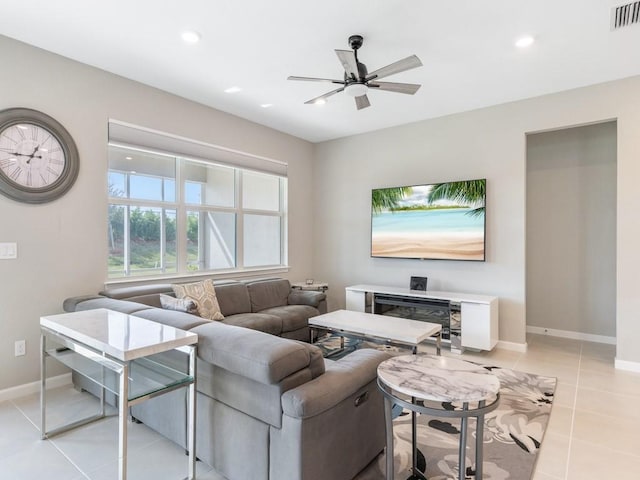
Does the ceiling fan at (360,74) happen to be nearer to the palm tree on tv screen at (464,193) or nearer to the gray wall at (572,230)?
the palm tree on tv screen at (464,193)

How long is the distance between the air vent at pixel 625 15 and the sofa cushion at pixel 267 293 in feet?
13.4

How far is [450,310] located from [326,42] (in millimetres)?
3138

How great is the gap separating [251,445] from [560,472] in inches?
69.1

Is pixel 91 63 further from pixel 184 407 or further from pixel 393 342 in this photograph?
pixel 393 342

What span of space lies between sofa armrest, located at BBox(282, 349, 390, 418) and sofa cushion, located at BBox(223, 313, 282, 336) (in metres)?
1.70

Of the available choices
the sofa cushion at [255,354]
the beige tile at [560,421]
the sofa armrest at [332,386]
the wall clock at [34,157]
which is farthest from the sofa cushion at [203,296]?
the beige tile at [560,421]

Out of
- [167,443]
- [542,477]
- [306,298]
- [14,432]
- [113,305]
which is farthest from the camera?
[306,298]

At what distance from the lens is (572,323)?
4.69 m

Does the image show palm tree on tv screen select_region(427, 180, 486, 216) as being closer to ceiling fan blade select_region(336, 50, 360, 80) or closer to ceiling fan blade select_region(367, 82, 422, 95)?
ceiling fan blade select_region(367, 82, 422, 95)

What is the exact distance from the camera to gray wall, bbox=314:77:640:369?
358 cm

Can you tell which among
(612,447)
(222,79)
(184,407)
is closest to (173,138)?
(222,79)

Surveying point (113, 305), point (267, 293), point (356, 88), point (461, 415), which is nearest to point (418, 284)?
point (267, 293)

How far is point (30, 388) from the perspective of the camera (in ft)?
9.64

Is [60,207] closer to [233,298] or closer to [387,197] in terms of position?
[233,298]
